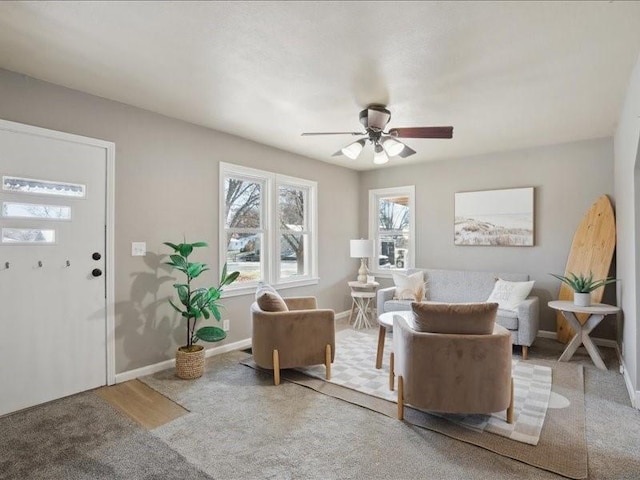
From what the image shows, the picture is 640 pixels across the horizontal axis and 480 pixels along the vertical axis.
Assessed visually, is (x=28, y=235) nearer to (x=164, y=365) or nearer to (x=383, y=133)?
(x=164, y=365)

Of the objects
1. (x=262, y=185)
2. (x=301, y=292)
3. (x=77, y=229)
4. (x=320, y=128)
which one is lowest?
(x=301, y=292)

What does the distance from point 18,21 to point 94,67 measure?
54 cm

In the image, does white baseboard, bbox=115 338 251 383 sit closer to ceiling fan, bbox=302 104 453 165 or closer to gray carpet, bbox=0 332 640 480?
gray carpet, bbox=0 332 640 480

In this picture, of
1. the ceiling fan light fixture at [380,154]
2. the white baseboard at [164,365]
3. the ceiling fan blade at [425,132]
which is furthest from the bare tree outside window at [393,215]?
the white baseboard at [164,365]

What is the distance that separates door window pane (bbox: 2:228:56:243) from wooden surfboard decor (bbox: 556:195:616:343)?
5.23m

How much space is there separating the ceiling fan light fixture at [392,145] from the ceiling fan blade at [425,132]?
0.24ft

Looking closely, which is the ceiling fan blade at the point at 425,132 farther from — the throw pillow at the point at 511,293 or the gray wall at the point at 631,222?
the throw pillow at the point at 511,293

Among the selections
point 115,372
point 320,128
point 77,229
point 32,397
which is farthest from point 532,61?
point 32,397

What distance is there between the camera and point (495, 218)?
197 inches

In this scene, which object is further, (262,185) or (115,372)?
(262,185)

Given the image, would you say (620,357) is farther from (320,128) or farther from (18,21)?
(18,21)

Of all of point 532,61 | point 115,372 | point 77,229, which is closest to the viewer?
point 532,61

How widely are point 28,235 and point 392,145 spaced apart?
3002 millimetres

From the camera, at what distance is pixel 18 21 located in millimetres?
2051
